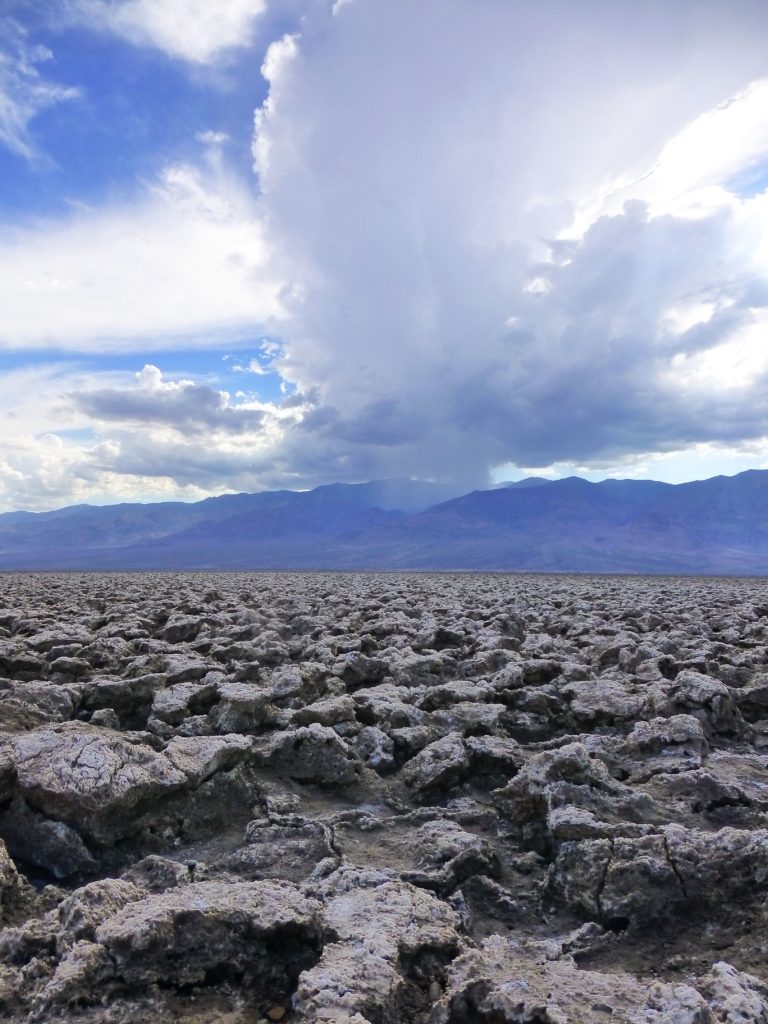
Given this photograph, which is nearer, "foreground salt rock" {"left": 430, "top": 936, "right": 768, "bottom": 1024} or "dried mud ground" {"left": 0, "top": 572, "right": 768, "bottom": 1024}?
"foreground salt rock" {"left": 430, "top": 936, "right": 768, "bottom": 1024}

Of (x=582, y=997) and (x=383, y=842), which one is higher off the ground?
(x=582, y=997)

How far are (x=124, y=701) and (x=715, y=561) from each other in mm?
207883

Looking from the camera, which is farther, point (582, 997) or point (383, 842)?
point (383, 842)

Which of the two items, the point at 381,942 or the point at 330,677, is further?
the point at 330,677

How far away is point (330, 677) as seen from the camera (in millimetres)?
6820

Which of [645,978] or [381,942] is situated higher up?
[381,942]

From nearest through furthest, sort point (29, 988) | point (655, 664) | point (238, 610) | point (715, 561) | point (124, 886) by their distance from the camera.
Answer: point (29, 988), point (124, 886), point (655, 664), point (238, 610), point (715, 561)

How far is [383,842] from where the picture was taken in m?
3.83

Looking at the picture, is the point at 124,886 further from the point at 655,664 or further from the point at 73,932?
the point at 655,664

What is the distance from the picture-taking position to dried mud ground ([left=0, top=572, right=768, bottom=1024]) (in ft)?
7.70

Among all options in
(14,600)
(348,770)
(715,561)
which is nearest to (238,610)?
(14,600)

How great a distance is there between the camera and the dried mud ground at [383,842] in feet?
7.70

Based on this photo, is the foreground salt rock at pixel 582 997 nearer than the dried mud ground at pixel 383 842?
Yes

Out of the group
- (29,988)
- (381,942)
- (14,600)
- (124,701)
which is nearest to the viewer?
(29,988)
